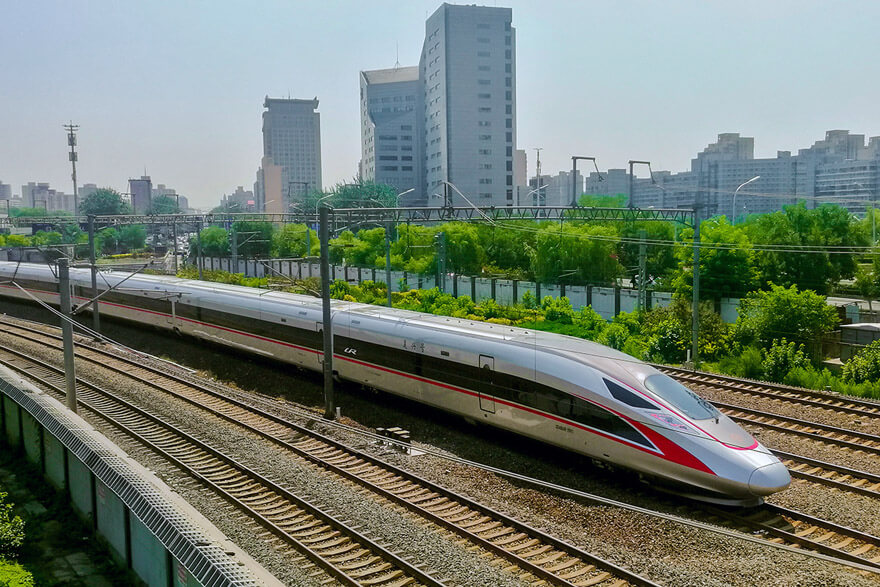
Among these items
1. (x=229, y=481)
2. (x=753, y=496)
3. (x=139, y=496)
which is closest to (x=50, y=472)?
(x=229, y=481)

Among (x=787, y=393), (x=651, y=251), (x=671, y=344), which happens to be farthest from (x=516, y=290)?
(x=787, y=393)

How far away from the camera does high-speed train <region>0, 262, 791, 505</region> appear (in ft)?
40.8

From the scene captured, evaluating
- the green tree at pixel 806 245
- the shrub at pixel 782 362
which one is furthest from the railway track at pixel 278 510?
the green tree at pixel 806 245

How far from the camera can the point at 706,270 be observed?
33.8m

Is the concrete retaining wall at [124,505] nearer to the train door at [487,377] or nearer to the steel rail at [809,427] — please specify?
the train door at [487,377]

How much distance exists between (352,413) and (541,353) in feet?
23.7

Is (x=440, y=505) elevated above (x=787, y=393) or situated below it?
below

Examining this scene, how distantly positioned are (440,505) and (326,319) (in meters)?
8.33

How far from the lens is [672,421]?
12773 mm

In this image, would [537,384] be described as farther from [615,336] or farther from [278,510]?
[615,336]

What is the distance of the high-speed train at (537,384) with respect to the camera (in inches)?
490

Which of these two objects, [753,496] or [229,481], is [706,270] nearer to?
[753,496]

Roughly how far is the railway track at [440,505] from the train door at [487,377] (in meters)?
2.66

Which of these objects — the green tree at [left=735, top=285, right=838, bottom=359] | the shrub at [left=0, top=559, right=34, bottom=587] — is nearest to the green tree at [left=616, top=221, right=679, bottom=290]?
the green tree at [left=735, top=285, right=838, bottom=359]
